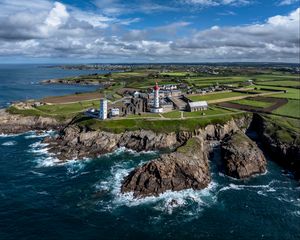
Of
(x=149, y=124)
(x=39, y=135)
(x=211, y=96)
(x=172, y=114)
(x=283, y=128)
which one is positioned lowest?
(x=39, y=135)

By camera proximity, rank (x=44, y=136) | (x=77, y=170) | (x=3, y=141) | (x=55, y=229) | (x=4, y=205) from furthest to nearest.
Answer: (x=44, y=136), (x=3, y=141), (x=77, y=170), (x=4, y=205), (x=55, y=229)

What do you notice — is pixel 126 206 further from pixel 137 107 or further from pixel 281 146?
pixel 137 107

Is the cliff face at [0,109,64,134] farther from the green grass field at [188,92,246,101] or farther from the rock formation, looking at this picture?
the rock formation

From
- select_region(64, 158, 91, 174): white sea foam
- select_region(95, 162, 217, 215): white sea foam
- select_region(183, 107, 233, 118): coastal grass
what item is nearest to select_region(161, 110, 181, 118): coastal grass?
select_region(183, 107, 233, 118): coastal grass

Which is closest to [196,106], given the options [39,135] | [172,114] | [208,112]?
[208,112]

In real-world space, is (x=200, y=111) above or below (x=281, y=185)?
above

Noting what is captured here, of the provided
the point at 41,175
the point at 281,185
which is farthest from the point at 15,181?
the point at 281,185

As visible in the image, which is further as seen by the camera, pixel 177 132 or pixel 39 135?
pixel 39 135

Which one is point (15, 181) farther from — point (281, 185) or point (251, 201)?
point (281, 185)

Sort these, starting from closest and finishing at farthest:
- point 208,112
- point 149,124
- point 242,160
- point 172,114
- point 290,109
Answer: point 242,160, point 149,124, point 172,114, point 208,112, point 290,109
